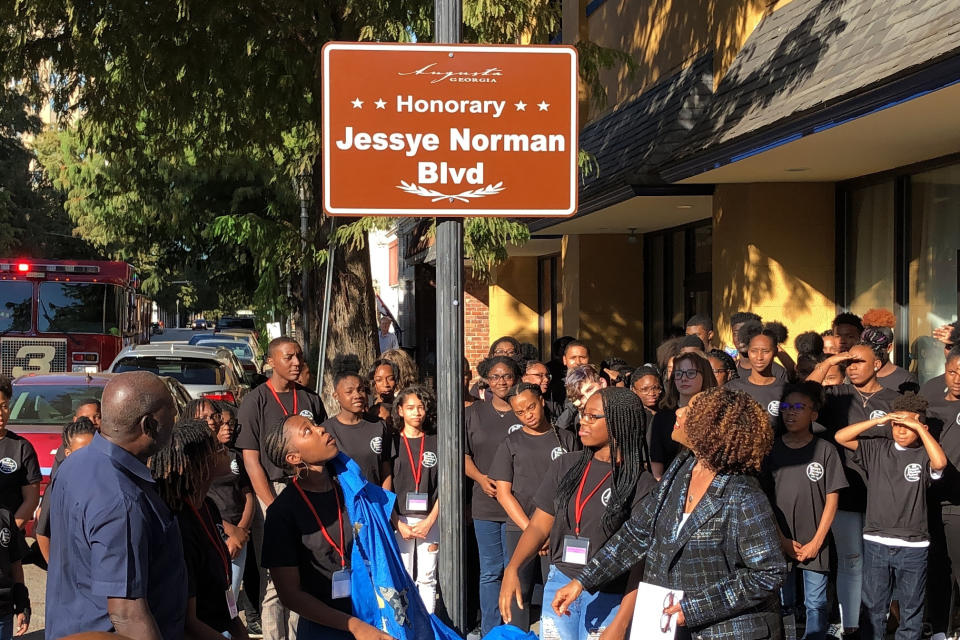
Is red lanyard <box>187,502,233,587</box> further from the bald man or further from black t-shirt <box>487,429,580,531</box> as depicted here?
black t-shirt <box>487,429,580,531</box>

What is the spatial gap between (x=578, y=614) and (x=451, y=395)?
134 centimetres

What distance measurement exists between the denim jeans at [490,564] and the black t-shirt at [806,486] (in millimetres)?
1707

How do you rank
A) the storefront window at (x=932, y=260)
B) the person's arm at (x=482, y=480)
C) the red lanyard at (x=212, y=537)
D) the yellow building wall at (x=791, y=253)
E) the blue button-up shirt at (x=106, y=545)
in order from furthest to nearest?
the yellow building wall at (x=791, y=253) → the storefront window at (x=932, y=260) → the person's arm at (x=482, y=480) → the red lanyard at (x=212, y=537) → the blue button-up shirt at (x=106, y=545)

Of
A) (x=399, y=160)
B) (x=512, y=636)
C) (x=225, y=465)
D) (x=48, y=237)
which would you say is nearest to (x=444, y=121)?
(x=399, y=160)

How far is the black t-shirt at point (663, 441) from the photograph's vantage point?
254 inches

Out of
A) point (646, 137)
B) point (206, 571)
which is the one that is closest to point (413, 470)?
point (206, 571)

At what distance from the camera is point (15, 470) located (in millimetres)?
5848

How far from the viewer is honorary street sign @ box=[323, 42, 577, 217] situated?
4066 millimetres

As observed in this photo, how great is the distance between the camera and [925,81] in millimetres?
6750

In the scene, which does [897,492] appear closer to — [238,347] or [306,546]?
[306,546]

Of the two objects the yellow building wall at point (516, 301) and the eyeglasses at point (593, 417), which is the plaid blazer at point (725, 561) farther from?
the yellow building wall at point (516, 301)

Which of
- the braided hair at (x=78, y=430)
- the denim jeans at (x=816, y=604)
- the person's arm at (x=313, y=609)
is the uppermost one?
the braided hair at (x=78, y=430)

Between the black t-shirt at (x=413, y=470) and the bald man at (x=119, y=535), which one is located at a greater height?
the bald man at (x=119, y=535)

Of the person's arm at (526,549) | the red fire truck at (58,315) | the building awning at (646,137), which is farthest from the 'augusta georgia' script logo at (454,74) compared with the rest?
the red fire truck at (58,315)
